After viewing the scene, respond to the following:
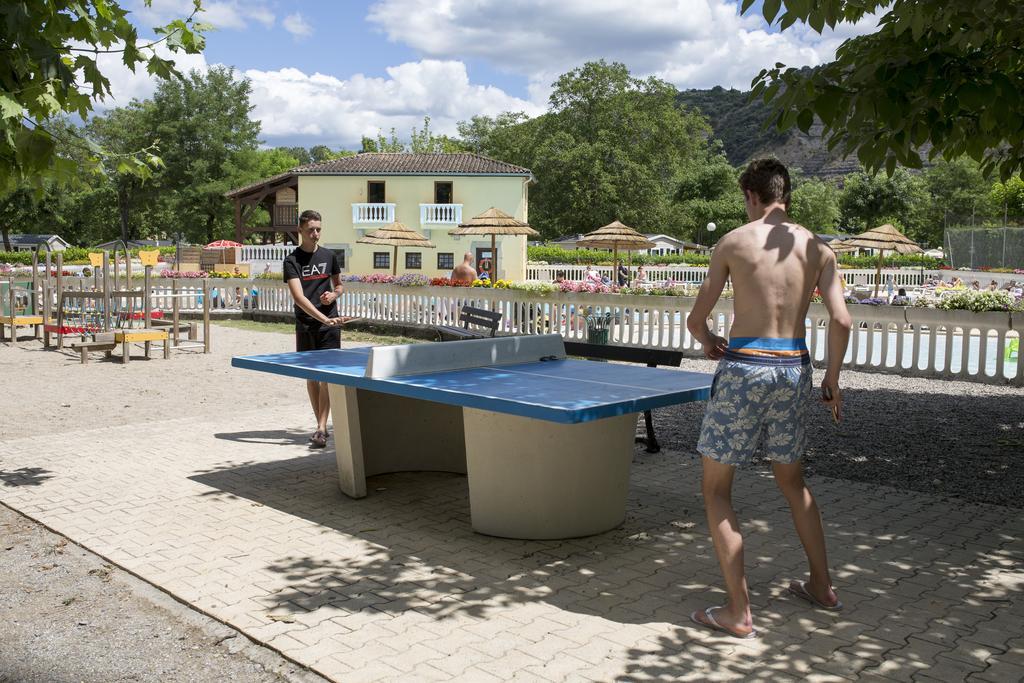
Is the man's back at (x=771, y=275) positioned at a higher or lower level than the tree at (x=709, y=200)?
lower

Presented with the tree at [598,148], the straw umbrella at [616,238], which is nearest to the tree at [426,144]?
the tree at [598,148]

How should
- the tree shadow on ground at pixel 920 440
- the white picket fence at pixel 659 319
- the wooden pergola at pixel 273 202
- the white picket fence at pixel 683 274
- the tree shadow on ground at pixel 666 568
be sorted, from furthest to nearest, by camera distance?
the wooden pergola at pixel 273 202, the white picket fence at pixel 683 274, the white picket fence at pixel 659 319, the tree shadow on ground at pixel 920 440, the tree shadow on ground at pixel 666 568

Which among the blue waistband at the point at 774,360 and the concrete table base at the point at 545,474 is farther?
the concrete table base at the point at 545,474

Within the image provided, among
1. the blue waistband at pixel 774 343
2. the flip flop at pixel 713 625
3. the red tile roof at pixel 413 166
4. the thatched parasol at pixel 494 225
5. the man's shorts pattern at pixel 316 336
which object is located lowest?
the flip flop at pixel 713 625

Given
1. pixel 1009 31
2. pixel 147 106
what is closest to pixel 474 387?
pixel 1009 31

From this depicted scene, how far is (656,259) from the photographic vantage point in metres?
57.8

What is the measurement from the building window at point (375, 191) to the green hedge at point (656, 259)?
934 cm

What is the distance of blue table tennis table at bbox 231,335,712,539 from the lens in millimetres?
4988

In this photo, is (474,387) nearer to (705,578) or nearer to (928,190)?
(705,578)

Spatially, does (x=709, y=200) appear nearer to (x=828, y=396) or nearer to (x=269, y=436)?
(x=269, y=436)

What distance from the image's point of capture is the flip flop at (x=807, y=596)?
14.2ft

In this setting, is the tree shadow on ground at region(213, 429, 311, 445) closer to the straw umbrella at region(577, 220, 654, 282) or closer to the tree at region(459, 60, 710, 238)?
the straw umbrella at region(577, 220, 654, 282)

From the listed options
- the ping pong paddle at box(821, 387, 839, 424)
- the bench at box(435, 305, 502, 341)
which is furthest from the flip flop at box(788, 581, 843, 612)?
the bench at box(435, 305, 502, 341)

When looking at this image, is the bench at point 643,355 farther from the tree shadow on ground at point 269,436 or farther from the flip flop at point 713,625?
the flip flop at point 713,625
